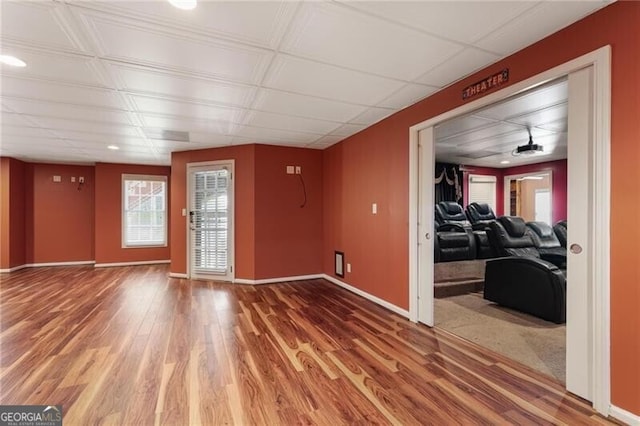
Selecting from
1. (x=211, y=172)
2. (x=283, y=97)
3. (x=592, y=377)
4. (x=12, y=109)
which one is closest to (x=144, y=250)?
(x=211, y=172)

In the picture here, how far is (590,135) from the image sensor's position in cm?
176

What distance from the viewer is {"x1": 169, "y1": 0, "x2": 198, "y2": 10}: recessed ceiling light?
1611mm

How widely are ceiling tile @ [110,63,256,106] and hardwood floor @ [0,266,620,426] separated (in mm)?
2329

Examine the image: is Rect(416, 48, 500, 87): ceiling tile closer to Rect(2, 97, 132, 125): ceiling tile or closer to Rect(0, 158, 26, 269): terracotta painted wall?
Rect(2, 97, 132, 125): ceiling tile

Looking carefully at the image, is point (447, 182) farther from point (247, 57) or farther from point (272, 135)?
point (247, 57)

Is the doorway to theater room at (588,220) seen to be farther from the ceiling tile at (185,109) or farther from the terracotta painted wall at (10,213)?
the terracotta painted wall at (10,213)

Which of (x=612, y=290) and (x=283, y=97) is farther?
(x=283, y=97)

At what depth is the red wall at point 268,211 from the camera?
16.1 feet

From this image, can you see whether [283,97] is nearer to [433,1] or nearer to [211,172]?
[433,1]

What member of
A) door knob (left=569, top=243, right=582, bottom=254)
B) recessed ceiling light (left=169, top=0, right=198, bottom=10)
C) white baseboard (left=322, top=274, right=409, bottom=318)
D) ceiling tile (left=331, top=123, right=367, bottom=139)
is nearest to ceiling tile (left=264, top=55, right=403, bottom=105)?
recessed ceiling light (left=169, top=0, right=198, bottom=10)

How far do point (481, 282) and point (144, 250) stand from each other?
22.9 feet

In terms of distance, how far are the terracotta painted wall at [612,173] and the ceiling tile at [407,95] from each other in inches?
3.3

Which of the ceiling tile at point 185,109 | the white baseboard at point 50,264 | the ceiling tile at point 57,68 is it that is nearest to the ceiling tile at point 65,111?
the ceiling tile at point 185,109

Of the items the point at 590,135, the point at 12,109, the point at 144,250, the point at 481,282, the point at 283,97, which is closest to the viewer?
the point at 590,135
